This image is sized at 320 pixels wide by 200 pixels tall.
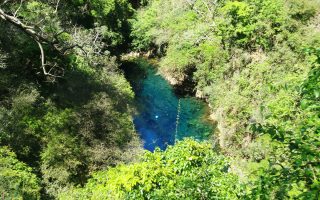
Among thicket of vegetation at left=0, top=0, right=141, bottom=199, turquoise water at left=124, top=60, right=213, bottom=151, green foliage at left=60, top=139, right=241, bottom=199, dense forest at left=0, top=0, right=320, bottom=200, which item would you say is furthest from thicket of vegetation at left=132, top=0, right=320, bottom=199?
thicket of vegetation at left=0, top=0, right=141, bottom=199

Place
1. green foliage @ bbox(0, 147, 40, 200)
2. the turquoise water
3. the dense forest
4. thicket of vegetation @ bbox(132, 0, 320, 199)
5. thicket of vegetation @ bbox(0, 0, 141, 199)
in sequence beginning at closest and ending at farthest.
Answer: the dense forest, green foliage @ bbox(0, 147, 40, 200), thicket of vegetation @ bbox(0, 0, 141, 199), thicket of vegetation @ bbox(132, 0, 320, 199), the turquoise water

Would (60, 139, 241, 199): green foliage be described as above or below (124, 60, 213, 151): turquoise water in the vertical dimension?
below

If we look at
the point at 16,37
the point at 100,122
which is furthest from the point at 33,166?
the point at 16,37

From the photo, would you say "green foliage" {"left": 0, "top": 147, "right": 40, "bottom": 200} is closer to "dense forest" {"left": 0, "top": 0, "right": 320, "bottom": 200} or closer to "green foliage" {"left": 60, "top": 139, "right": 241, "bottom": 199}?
"dense forest" {"left": 0, "top": 0, "right": 320, "bottom": 200}

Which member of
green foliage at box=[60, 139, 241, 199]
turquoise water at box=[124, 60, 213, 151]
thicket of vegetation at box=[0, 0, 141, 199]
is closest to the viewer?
green foliage at box=[60, 139, 241, 199]

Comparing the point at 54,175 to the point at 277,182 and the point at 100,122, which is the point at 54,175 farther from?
the point at 277,182

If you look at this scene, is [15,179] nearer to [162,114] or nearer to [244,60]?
[162,114]
